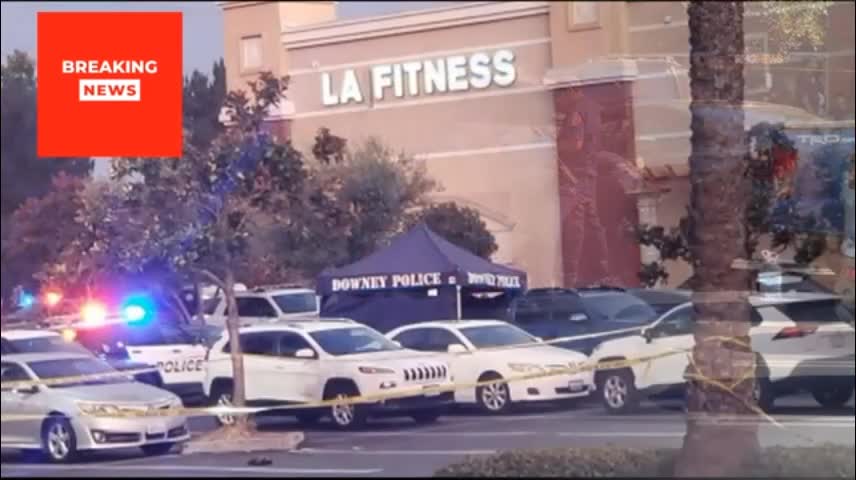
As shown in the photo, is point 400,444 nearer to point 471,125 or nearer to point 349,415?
point 349,415

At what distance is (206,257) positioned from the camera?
607 cm

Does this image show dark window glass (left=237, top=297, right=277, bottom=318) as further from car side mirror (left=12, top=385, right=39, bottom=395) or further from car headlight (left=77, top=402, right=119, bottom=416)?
car side mirror (left=12, top=385, right=39, bottom=395)

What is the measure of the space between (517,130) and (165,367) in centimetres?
176

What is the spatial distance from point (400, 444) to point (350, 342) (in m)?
0.45

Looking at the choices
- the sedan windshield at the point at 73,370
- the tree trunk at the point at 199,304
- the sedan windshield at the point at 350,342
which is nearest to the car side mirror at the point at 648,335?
the sedan windshield at the point at 350,342

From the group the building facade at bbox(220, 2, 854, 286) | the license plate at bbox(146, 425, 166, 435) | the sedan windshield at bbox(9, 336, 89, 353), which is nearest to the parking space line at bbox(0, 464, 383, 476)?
the license plate at bbox(146, 425, 166, 435)

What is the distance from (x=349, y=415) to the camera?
19.8 feet

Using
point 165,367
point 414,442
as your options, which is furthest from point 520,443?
point 165,367

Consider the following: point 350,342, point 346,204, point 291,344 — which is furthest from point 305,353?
point 346,204

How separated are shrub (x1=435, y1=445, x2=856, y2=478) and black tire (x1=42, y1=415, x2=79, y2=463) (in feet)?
4.59

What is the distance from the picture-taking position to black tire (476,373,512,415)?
608 cm

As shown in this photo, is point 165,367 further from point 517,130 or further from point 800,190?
point 800,190

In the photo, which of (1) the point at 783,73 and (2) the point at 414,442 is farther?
A: (1) the point at 783,73

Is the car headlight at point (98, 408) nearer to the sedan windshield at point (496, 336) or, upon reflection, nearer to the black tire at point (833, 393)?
the sedan windshield at point (496, 336)
